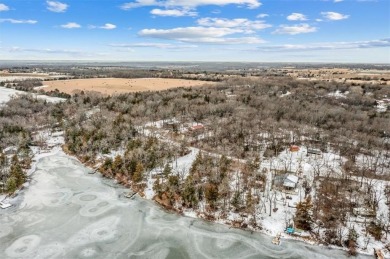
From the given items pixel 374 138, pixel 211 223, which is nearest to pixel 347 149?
pixel 374 138

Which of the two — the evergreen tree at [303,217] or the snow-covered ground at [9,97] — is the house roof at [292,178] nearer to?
the evergreen tree at [303,217]

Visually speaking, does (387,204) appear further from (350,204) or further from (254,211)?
(254,211)

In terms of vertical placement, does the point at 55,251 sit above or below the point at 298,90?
below

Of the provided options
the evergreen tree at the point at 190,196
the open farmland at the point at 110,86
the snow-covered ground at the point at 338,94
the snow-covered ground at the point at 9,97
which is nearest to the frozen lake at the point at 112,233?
the evergreen tree at the point at 190,196

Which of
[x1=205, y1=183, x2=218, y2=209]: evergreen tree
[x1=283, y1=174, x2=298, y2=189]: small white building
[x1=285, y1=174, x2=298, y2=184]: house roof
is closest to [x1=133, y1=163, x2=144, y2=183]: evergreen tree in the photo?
[x1=205, y1=183, x2=218, y2=209]: evergreen tree

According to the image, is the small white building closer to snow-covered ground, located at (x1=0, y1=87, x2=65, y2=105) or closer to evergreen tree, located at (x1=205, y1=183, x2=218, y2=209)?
evergreen tree, located at (x1=205, y1=183, x2=218, y2=209)

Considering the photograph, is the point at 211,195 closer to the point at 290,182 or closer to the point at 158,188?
the point at 158,188

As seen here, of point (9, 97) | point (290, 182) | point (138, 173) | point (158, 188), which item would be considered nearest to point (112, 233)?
point (158, 188)

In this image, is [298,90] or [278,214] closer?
[278,214]
